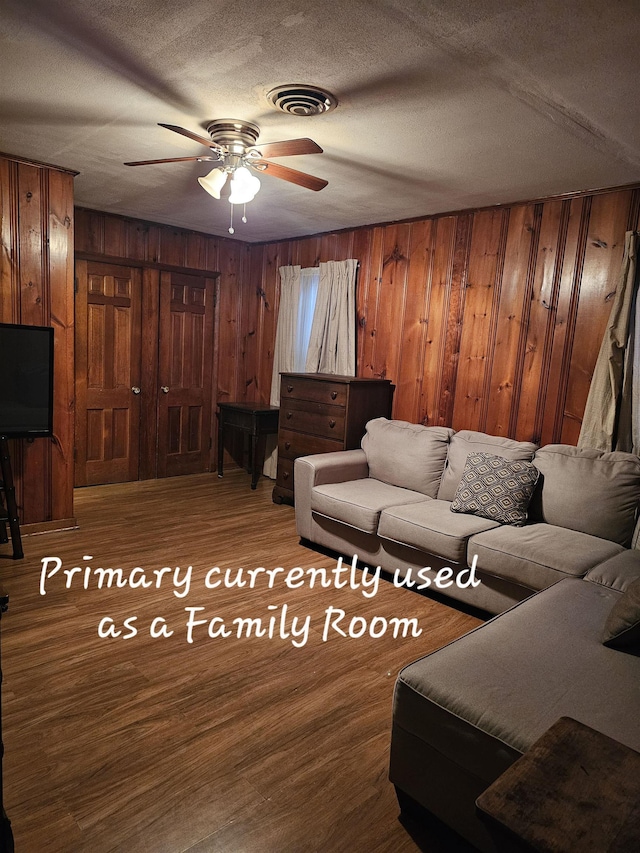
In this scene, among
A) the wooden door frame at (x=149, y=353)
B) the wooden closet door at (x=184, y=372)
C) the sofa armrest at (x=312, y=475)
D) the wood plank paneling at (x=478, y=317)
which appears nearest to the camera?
the sofa armrest at (x=312, y=475)

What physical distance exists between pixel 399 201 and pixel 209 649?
321 cm

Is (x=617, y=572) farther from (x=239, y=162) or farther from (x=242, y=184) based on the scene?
(x=239, y=162)

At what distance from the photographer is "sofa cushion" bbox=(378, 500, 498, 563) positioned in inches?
120

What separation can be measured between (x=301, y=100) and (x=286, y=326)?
3.28 meters

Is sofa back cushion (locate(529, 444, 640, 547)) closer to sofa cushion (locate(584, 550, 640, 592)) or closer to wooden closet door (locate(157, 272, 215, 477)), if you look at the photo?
sofa cushion (locate(584, 550, 640, 592))

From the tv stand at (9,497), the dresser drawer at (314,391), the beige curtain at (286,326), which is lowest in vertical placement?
the tv stand at (9,497)

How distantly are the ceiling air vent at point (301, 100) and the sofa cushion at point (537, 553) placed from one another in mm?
2243

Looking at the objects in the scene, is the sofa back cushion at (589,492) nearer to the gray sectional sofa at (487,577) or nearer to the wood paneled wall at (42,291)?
the gray sectional sofa at (487,577)

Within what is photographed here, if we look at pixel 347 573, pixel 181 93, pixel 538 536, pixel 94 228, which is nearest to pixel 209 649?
pixel 347 573

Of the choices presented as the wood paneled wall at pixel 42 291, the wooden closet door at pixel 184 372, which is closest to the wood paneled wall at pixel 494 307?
the wooden closet door at pixel 184 372

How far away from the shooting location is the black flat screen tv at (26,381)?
3482 mm

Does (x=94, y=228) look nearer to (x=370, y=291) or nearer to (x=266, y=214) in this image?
(x=266, y=214)

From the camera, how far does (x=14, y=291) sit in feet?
12.1

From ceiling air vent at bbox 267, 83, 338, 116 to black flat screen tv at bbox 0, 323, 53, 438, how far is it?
2045 millimetres
